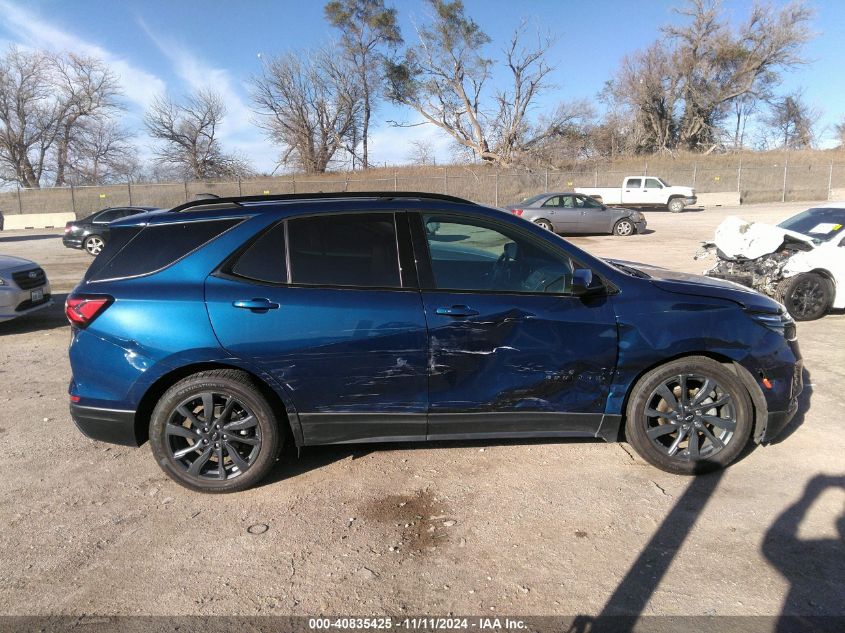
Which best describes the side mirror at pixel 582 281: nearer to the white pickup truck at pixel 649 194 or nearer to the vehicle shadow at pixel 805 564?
the vehicle shadow at pixel 805 564

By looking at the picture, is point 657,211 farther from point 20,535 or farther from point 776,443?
point 20,535

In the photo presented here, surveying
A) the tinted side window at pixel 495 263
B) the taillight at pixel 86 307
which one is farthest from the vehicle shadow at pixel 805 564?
the taillight at pixel 86 307

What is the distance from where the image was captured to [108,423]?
336 cm

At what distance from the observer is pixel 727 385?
3.49 meters

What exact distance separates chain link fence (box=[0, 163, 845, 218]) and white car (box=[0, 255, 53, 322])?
1242 inches

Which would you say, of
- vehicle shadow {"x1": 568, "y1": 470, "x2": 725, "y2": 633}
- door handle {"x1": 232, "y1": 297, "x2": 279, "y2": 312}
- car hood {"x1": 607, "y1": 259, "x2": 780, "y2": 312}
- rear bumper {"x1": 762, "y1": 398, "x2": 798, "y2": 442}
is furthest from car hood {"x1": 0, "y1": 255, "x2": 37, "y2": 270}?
rear bumper {"x1": 762, "y1": 398, "x2": 798, "y2": 442}

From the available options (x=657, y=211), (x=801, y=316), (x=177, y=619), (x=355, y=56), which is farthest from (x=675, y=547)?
(x=355, y=56)

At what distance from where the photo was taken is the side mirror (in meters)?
3.32

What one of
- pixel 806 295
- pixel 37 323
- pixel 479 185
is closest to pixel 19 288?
pixel 37 323

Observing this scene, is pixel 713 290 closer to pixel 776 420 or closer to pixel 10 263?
pixel 776 420

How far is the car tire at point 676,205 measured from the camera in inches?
1270

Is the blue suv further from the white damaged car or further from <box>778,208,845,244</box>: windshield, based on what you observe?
<box>778,208,845,244</box>: windshield

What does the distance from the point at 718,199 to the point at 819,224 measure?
113ft

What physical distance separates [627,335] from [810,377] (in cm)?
314
